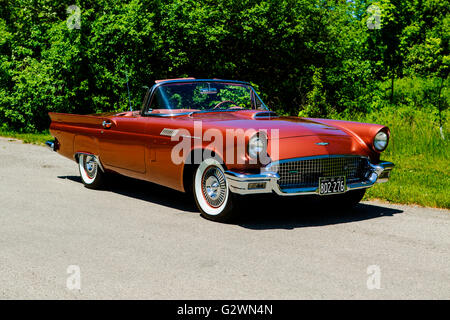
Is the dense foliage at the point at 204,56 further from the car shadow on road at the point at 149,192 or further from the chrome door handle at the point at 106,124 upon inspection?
the chrome door handle at the point at 106,124

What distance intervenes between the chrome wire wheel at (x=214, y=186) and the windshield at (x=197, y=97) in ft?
3.71

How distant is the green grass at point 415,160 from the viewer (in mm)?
7156

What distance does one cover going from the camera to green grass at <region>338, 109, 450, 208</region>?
7156mm

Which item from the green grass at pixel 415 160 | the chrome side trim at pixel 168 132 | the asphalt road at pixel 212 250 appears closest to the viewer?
the asphalt road at pixel 212 250

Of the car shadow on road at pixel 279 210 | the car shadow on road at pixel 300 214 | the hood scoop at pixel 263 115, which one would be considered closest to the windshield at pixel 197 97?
the hood scoop at pixel 263 115

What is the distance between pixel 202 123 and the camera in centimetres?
603

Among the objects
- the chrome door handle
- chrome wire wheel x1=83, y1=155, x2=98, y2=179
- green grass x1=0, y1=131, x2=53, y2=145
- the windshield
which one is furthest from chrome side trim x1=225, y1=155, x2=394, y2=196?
green grass x1=0, y1=131, x2=53, y2=145

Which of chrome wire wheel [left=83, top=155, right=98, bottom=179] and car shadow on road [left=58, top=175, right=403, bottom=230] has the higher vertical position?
chrome wire wheel [left=83, top=155, right=98, bottom=179]

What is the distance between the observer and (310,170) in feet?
18.7

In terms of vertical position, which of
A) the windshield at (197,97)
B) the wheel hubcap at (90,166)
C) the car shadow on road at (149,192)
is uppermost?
the windshield at (197,97)

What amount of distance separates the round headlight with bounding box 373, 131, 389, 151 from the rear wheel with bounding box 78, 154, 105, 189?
3781mm

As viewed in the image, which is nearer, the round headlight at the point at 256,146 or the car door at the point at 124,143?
the round headlight at the point at 256,146

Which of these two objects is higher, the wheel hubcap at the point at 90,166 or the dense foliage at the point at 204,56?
the dense foliage at the point at 204,56

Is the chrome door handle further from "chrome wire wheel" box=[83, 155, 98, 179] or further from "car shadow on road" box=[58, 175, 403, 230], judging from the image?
"car shadow on road" box=[58, 175, 403, 230]
